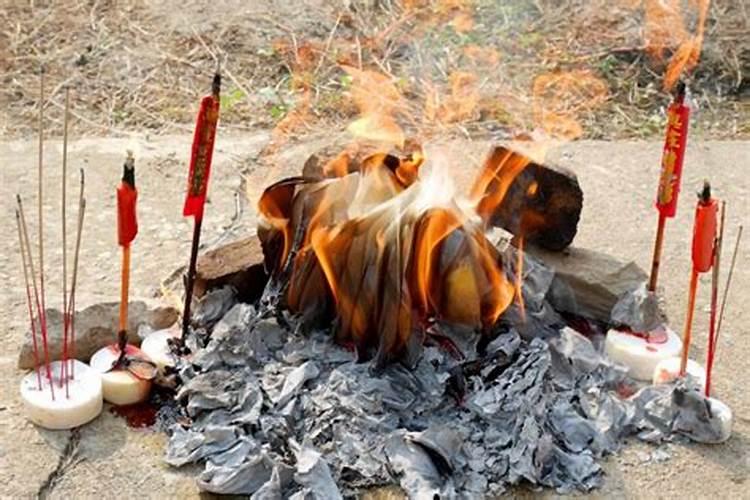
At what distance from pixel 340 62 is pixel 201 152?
3395mm

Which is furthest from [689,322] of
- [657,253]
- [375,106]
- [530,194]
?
[375,106]

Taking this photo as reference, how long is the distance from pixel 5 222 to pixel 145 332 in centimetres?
108

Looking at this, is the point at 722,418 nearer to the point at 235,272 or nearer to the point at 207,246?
the point at 235,272

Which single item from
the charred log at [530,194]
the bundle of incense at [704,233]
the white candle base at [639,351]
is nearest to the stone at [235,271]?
the charred log at [530,194]

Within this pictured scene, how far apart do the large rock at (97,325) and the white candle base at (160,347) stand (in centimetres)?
6

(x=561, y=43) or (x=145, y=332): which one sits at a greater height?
(x=561, y=43)

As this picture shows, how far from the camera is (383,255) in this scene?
364 cm

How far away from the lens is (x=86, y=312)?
12.4 ft

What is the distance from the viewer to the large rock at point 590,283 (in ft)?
13.4

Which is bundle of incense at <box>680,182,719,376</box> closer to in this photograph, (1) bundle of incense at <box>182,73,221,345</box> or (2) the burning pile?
(2) the burning pile

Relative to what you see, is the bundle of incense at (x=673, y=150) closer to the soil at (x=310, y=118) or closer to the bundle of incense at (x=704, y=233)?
the bundle of incense at (x=704, y=233)

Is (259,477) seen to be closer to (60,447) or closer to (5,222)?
(60,447)

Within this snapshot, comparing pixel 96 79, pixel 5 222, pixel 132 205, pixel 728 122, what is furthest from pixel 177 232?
pixel 728 122

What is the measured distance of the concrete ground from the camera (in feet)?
11.0
